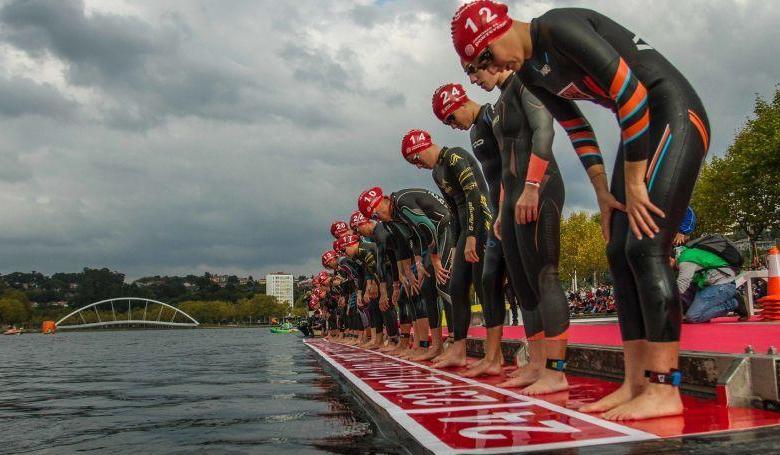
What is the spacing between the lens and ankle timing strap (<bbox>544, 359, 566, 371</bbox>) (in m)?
4.44

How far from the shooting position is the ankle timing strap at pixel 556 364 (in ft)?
14.6

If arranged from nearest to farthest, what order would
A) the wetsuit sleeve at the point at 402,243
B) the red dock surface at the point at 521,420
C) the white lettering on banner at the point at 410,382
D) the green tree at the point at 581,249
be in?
1. the red dock surface at the point at 521,420
2. the white lettering on banner at the point at 410,382
3. the wetsuit sleeve at the point at 402,243
4. the green tree at the point at 581,249

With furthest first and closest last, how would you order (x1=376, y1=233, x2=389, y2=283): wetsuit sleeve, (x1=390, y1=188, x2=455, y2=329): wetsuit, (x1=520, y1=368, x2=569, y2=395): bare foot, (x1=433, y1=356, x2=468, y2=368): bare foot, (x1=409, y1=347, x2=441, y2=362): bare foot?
1. (x1=376, y1=233, x2=389, y2=283): wetsuit sleeve
2. (x1=409, y1=347, x2=441, y2=362): bare foot
3. (x1=390, y1=188, x2=455, y2=329): wetsuit
4. (x1=433, y1=356, x2=468, y2=368): bare foot
5. (x1=520, y1=368, x2=569, y2=395): bare foot

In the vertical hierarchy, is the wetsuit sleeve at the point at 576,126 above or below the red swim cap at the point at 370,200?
below

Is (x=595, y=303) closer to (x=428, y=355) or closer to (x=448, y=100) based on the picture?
(x=428, y=355)

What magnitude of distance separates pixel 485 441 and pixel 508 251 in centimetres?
243

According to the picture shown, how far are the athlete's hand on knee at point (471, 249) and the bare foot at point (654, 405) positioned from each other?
350 cm

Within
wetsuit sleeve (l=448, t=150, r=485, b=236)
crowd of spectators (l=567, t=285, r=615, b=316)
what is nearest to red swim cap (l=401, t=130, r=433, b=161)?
wetsuit sleeve (l=448, t=150, r=485, b=236)

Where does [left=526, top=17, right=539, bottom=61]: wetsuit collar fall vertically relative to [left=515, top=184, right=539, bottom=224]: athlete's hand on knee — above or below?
above

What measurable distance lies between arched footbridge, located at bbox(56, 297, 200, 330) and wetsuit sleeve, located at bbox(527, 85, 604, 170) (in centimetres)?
18001

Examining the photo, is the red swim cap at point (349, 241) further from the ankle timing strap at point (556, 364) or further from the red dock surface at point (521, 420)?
the ankle timing strap at point (556, 364)

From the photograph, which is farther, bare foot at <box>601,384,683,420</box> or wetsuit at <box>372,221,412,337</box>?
wetsuit at <box>372,221,412,337</box>

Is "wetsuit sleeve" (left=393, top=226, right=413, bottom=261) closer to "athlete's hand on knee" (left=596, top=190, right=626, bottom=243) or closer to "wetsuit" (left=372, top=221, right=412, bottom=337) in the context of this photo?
"wetsuit" (left=372, top=221, right=412, bottom=337)

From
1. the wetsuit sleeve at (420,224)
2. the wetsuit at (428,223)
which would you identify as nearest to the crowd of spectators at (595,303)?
the wetsuit at (428,223)
